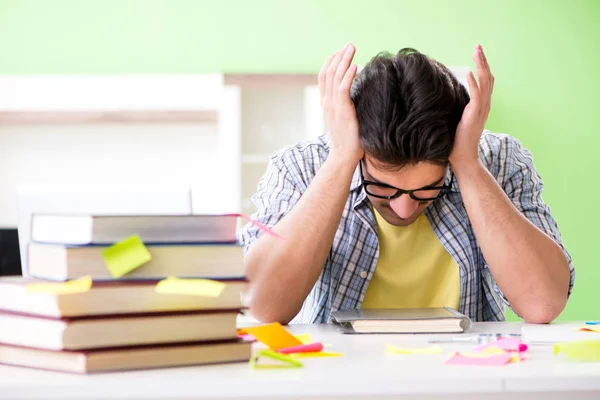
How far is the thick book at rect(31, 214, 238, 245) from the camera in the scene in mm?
928

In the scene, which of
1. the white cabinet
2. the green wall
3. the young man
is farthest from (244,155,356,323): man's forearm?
the green wall

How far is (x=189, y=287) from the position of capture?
93 centimetres

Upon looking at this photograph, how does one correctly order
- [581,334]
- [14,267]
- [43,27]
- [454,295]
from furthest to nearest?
[43,27] < [14,267] < [454,295] < [581,334]

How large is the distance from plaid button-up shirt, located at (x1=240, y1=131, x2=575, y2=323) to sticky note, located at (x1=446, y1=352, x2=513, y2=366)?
73 centimetres

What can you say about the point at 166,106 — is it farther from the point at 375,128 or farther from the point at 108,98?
the point at 375,128

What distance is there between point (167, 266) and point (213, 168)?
2.97m

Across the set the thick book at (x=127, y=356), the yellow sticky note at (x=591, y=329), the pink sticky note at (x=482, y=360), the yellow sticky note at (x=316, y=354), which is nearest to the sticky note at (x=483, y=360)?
the pink sticky note at (x=482, y=360)

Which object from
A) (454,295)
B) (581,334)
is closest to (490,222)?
(454,295)

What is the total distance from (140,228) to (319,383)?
0.92ft

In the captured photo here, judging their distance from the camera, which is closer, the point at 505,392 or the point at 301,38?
the point at 505,392

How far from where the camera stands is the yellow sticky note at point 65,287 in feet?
2.93

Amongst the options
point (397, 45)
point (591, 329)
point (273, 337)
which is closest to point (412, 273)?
point (591, 329)

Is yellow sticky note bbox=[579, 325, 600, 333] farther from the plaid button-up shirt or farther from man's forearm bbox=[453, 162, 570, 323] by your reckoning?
the plaid button-up shirt

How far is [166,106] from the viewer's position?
11.5 feet
